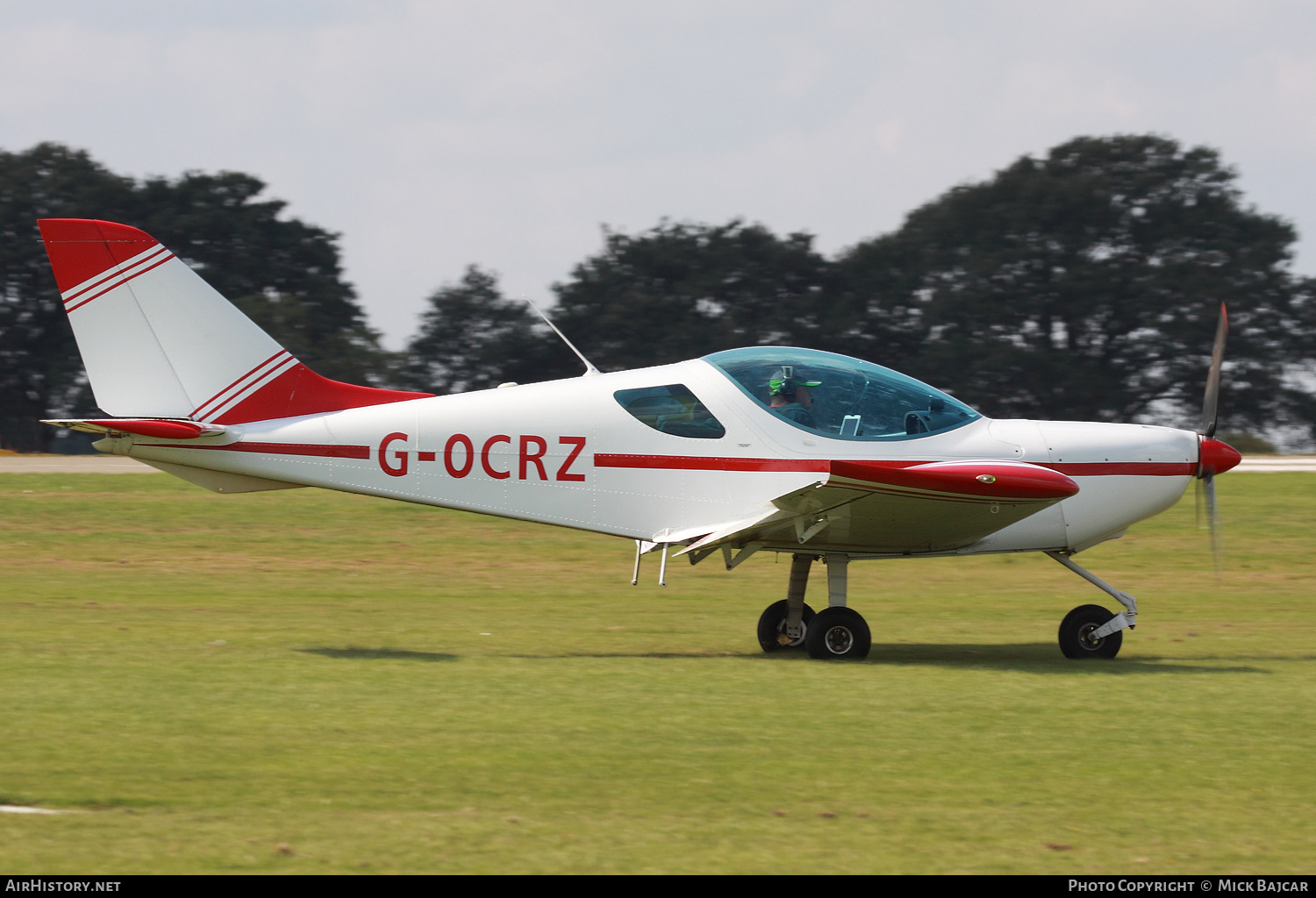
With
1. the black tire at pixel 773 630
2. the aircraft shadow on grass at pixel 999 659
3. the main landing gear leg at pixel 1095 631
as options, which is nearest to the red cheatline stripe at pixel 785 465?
the main landing gear leg at pixel 1095 631

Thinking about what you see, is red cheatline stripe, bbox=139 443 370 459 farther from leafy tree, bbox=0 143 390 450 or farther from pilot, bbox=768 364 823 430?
leafy tree, bbox=0 143 390 450

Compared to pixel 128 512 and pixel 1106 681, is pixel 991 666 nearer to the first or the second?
pixel 1106 681

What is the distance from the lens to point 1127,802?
598cm

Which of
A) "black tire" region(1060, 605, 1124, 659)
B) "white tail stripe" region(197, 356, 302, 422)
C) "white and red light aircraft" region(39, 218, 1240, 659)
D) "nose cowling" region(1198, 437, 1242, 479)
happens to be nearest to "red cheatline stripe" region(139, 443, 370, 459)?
"white and red light aircraft" region(39, 218, 1240, 659)

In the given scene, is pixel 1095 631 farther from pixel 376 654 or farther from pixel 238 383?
pixel 238 383

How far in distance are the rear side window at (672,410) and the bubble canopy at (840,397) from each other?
36cm

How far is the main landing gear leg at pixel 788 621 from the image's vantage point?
1088 centimetres

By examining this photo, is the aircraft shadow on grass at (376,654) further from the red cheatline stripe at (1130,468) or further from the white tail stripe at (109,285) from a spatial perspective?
the red cheatline stripe at (1130,468)

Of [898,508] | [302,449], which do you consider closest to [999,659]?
[898,508]

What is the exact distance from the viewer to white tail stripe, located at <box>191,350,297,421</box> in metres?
10.4

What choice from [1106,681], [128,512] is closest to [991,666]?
[1106,681]

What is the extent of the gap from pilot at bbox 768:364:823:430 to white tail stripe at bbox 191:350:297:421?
3809mm

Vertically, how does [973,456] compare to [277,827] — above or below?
above

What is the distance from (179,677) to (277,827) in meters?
3.58
